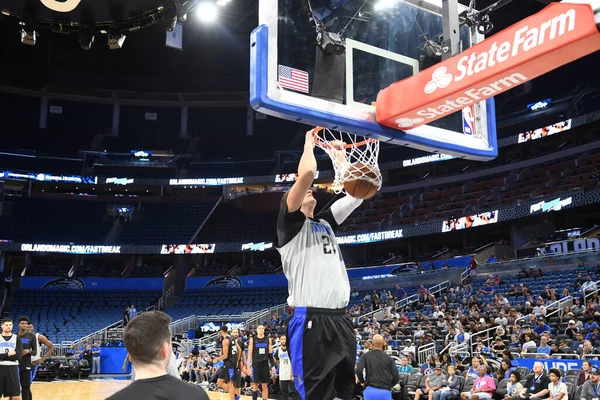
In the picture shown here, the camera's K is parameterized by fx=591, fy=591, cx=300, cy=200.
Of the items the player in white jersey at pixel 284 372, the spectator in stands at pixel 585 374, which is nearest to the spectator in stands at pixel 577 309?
the spectator in stands at pixel 585 374

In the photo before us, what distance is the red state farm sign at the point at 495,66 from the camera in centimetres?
352

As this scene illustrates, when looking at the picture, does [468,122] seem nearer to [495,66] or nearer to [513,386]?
[495,66]

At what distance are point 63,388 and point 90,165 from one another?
23.8 m

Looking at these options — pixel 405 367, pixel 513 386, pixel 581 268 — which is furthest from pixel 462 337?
pixel 581 268

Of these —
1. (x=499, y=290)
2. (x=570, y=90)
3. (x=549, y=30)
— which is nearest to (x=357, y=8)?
(x=549, y=30)

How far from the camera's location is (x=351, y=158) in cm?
456

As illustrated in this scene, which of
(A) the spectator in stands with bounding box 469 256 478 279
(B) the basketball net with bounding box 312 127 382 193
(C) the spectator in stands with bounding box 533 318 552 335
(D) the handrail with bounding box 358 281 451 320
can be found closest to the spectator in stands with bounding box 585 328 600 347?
(C) the spectator in stands with bounding box 533 318 552 335

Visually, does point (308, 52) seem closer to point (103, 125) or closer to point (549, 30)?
point (549, 30)

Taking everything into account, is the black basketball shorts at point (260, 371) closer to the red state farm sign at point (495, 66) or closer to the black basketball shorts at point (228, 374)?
the black basketball shorts at point (228, 374)

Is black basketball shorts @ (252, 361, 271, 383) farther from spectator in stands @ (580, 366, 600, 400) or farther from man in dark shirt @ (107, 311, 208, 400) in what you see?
man in dark shirt @ (107, 311, 208, 400)

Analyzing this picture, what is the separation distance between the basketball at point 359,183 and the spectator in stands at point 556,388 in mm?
7533

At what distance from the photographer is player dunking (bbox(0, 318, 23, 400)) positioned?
8383 millimetres

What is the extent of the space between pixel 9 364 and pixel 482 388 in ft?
27.2

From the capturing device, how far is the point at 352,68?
4816 millimetres
